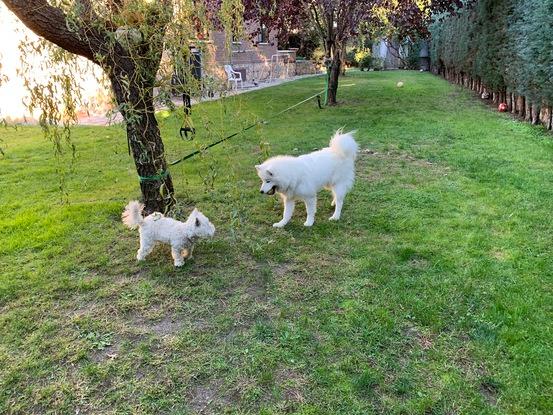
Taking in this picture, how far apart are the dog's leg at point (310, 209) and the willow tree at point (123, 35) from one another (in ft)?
4.93

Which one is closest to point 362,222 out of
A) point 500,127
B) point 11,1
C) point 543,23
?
point 11,1

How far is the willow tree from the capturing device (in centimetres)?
294

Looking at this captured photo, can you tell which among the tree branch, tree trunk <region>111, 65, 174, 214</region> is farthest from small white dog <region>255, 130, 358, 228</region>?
the tree branch

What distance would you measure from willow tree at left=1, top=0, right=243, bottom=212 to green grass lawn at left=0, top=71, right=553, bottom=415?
1.83ft

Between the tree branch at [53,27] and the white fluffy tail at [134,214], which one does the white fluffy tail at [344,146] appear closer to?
the white fluffy tail at [134,214]

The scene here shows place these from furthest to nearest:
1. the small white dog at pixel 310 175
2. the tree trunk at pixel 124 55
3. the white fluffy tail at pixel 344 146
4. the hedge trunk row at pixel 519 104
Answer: the hedge trunk row at pixel 519 104 → the white fluffy tail at pixel 344 146 → the small white dog at pixel 310 175 → the tree trunk at pixel 124 55

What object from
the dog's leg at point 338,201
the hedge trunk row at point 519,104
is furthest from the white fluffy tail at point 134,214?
the hedge trunk row at point 519,104

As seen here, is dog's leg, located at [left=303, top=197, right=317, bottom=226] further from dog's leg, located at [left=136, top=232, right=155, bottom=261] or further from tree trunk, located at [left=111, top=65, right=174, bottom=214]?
dog's leg, located at [left=136, top=232, right=155, bottom=261]

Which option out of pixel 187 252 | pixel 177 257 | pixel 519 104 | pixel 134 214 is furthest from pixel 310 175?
pixel 519 104

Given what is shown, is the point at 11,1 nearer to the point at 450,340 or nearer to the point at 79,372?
the point at 79,372

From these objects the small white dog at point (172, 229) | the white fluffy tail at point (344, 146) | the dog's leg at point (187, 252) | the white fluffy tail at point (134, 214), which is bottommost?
the dog's leg at point (187, 252)

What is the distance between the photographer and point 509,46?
9.32 meters

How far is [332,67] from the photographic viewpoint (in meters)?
10.7

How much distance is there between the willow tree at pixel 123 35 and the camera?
294 centimetres
